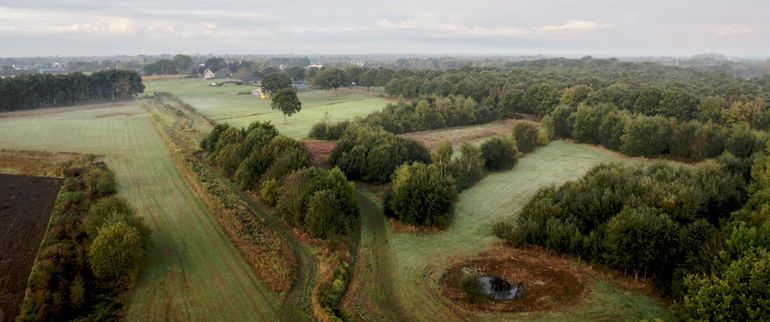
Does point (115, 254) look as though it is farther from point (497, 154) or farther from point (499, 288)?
point (497, 154)

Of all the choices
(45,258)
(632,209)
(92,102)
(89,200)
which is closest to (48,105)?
(92,102)

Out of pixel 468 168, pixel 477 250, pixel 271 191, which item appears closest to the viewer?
pixel 477 250

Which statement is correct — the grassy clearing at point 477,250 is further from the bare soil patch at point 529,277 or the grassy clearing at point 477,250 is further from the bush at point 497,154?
the bush at point 497,154

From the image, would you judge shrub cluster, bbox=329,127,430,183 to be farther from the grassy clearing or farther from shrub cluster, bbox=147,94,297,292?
shrub cluster, bbox=147,94,297,292

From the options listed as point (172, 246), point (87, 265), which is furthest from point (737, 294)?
point (87, 265)

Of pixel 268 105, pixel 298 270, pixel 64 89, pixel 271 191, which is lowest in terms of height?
pixel 298 270

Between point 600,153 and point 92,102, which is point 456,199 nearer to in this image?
point 600,153

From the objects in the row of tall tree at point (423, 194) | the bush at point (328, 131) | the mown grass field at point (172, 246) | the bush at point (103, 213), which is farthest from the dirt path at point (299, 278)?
the bush at point (328, 131)
